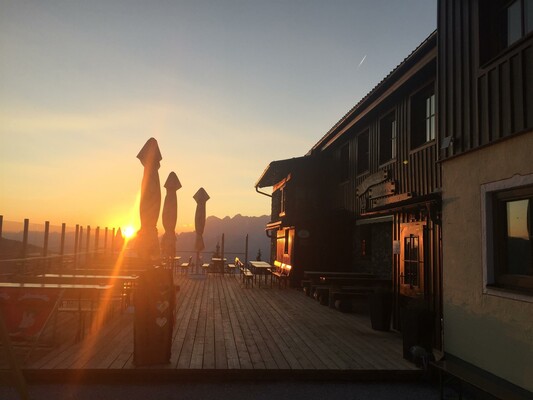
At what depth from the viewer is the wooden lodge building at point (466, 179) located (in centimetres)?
473

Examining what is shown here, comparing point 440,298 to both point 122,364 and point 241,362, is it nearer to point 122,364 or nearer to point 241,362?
point 241,362

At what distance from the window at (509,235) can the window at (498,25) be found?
1886 mm

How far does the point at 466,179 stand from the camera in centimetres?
575

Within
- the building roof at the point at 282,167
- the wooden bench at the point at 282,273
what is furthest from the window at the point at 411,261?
the building roof at the point at 282,167

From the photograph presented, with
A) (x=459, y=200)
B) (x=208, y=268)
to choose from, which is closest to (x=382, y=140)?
(x=459, y=200)

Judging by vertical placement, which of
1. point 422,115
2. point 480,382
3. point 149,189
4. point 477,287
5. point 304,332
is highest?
point 422,115

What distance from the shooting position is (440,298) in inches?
266

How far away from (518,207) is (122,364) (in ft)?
16.8

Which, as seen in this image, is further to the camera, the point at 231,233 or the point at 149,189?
the point at 231,233

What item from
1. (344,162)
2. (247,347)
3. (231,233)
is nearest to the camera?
(247,347)

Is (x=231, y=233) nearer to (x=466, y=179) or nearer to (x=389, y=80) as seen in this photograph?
(x=389, y=80)

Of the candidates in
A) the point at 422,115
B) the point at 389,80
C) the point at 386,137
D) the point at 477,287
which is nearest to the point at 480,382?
the point at 477,287

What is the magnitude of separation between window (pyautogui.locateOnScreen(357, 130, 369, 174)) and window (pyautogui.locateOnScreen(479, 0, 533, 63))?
5.96 metres

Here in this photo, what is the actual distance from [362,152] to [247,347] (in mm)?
7352
